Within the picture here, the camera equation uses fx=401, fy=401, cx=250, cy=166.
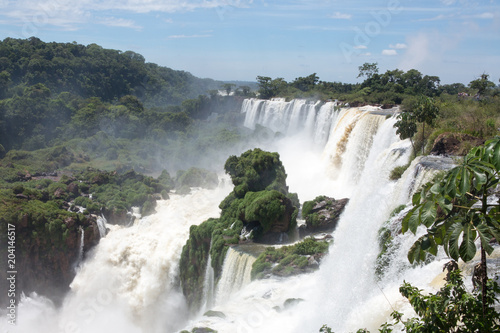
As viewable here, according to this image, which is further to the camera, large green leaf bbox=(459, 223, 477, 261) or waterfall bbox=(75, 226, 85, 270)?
waterfall bbox=(75, 226, 85, 270)

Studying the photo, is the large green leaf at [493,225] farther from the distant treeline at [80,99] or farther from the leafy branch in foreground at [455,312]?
the distant treeline at [80,99]

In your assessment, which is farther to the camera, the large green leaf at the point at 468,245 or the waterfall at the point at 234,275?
the waterfall at the point at 234,275

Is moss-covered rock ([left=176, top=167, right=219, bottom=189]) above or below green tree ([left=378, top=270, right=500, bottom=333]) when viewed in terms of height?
below

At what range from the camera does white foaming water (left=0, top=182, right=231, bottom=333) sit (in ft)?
63.1

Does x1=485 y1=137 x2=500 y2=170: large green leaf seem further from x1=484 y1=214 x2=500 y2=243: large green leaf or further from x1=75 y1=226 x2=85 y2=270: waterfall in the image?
x1=75 y1=226 x2=85 y2=270: waterfall

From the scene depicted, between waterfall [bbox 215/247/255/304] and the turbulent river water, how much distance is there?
0.04 metres

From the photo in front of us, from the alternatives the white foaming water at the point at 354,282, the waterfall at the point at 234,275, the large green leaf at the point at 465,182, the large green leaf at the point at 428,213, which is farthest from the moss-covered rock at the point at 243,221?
the large green leaf at the point at 465,182

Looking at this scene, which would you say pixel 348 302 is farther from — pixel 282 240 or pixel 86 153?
pixel 86 153

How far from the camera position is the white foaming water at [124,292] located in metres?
19.2

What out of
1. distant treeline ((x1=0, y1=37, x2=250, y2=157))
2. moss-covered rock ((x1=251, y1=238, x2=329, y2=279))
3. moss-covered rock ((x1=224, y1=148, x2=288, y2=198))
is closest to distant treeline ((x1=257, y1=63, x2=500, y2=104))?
distant treeline ((x1=0, y1=37, x2=250, y2=157))

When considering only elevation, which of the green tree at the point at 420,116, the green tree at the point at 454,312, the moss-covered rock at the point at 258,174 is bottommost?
the moss-covered rock at the point at 258,174

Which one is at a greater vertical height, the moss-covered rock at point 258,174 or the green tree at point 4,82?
the green tree at point 4,82

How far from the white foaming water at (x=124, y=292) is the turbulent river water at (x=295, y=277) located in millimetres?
51

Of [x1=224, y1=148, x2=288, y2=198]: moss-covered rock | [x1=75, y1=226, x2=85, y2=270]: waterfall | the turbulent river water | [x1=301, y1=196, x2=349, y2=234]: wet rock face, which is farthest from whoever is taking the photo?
[x1=75, y1=226, x2=85, y2=270]: waterfall
